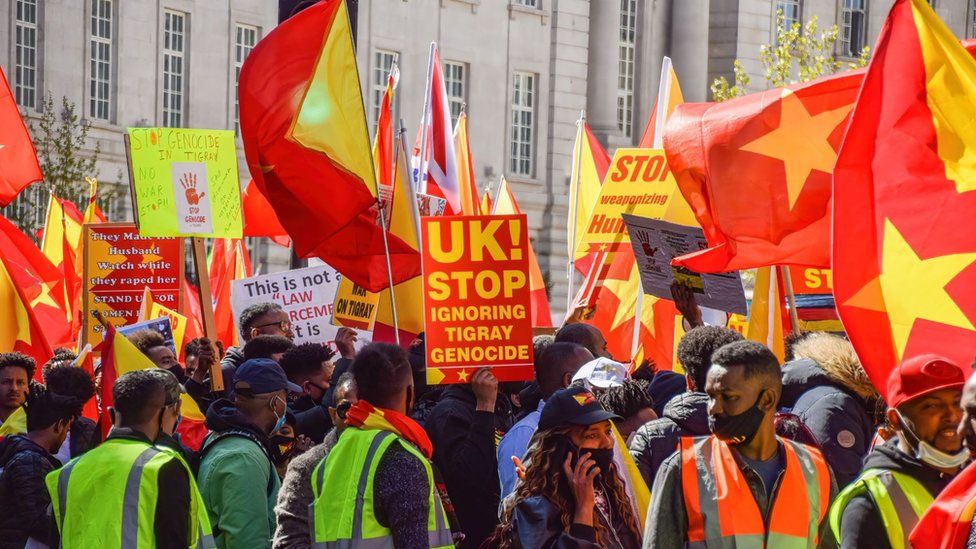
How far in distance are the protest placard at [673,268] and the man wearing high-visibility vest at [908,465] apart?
3.81m

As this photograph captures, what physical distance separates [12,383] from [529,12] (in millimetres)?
29994

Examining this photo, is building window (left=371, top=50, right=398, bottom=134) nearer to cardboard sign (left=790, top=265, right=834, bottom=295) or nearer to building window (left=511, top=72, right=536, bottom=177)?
building window (left=511, top=72, right=536, bottom=177)

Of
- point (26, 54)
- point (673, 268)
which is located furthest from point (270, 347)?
point (26, 54)

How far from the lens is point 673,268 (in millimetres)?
9375

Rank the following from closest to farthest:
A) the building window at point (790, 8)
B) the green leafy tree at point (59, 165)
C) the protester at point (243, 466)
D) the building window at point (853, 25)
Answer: the protester at point (243, 466)
the green leafy tree at point (59, 165)
the building window at point (790, 8)
the building window at point (853, 25)

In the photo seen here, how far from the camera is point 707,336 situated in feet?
22.4

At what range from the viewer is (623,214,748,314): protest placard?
908 cm

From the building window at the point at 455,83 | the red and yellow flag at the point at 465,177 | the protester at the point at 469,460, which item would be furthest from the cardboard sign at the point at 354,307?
the building window at the point at 455,83

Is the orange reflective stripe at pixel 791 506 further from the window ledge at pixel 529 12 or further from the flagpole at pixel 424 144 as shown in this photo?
the window ledge at pixel 529 12

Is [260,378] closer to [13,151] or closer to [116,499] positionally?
[116,499]

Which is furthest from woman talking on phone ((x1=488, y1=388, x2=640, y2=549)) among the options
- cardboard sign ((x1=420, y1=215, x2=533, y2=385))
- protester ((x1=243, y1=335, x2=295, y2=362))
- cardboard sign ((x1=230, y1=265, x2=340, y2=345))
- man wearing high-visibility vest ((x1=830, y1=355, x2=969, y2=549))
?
cardboard sign ((x1=230, y1=265, x2=340, y2=345))

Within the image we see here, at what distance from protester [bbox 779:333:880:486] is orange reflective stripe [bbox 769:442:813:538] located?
1.58 meters

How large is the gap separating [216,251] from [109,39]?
14737 mm

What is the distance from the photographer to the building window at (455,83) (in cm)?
3643
